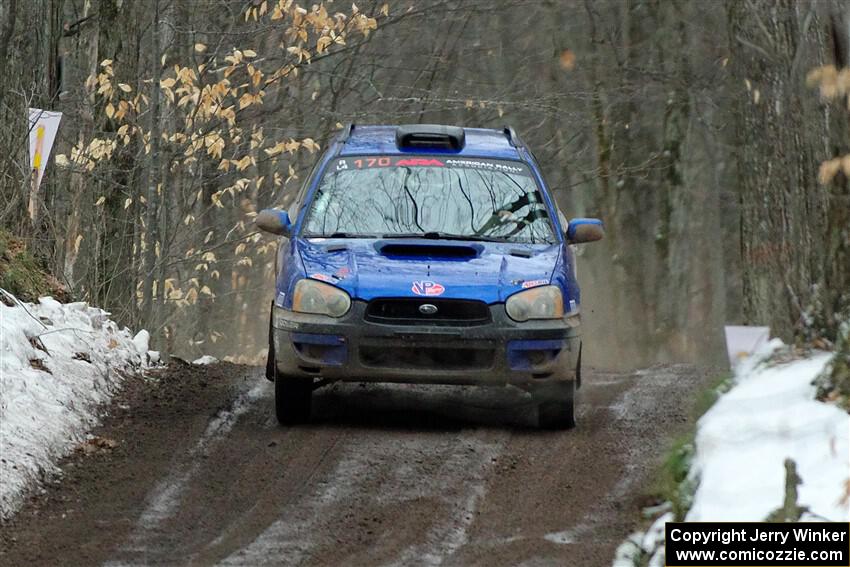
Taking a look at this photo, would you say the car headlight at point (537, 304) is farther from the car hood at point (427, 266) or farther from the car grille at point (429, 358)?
the car grille at point (429, 358)

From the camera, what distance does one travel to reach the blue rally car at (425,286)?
356 inches

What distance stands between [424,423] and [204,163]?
30.9ft

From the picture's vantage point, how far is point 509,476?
26.8 ft

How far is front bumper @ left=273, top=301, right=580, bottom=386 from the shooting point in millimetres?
9031

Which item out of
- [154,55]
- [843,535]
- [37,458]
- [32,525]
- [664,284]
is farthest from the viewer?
[664,284]

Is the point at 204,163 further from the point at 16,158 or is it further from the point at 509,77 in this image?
the point at 509,77

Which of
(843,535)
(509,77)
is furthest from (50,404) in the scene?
(509,77)

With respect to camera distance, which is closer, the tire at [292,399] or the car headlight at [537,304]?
the car headlight at [537,304]

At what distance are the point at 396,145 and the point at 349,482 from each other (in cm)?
359

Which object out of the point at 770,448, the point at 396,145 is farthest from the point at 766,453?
the point at 396,145

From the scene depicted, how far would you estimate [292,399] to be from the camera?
945cm

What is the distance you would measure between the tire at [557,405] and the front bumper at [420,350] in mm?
193

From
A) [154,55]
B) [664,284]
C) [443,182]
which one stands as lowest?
[664,284]

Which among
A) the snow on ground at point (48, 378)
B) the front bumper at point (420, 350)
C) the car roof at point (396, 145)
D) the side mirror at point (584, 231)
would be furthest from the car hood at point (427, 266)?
the snow on ground at point (48, 378)
